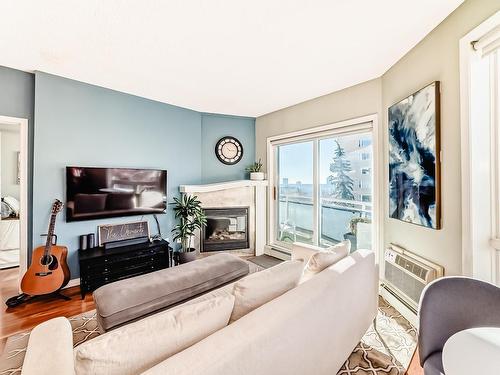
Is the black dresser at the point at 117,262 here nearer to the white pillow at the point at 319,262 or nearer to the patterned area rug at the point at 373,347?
the patterned area rug at the point at 373,347

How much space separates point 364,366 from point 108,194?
321cm

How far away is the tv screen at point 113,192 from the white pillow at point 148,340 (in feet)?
8.49

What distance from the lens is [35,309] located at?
8.02 feet

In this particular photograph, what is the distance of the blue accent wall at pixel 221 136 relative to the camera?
4.24m

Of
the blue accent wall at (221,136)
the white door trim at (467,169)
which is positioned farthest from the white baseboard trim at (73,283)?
the white door trim at (467,169)

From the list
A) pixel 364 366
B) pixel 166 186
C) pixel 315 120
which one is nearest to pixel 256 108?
pixel 315 120

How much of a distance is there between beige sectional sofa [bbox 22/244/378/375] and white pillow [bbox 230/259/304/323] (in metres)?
0.09

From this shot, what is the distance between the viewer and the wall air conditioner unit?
6.45ft

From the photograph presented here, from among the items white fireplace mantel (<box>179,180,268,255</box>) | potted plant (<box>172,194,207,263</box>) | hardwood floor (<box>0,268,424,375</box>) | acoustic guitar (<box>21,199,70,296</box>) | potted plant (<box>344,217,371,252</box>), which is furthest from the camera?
white fireplace mantel (<box>179,180,268,255</box>)

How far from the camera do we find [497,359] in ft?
2.18

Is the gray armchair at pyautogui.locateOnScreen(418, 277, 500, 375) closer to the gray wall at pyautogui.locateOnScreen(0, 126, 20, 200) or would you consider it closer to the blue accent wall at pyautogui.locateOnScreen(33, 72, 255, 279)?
the blue accent wall at pyautogui.locateOnScreen(33, 72, 255, 279)

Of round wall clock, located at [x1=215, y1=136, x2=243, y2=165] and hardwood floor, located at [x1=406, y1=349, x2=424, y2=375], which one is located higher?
round wall clock, located at [x1=215, y1=136, x2=243, y2=165]

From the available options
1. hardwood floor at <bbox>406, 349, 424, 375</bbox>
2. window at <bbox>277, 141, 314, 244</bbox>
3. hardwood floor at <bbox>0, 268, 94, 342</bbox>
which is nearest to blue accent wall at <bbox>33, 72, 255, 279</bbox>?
hardwood floor at <bbox>0, 268, 94, 342</bbox>

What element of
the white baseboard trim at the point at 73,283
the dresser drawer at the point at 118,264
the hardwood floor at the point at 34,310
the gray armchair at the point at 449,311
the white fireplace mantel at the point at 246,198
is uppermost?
the white fireplace mantel at the point at 246,198
